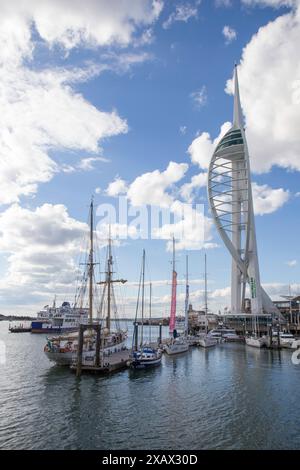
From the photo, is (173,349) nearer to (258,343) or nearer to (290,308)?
(258,343)

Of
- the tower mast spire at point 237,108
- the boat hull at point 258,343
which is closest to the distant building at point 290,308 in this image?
the boat hull at point 258,343

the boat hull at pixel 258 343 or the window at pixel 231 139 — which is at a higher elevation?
the window at pixel 231 139

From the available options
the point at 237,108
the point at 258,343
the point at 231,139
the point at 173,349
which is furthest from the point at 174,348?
the point at 237,108

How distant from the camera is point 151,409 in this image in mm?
25344

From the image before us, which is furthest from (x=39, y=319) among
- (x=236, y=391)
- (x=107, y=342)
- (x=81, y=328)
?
(x=236, y=391)

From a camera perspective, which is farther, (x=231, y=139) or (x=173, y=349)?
(x=231, y=139)

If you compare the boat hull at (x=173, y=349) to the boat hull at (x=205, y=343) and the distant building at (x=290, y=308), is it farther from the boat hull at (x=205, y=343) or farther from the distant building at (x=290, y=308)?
the distant building at (x=290, y=308)

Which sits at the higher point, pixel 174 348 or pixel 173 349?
pixel 174 348

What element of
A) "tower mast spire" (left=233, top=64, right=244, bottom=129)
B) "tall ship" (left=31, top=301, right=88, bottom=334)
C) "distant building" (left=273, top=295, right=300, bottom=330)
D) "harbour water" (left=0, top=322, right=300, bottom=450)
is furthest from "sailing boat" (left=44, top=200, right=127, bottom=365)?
"tower mast spire" (left=233, top=64, right=244, bottom=129)

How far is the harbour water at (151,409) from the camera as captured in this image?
19344mm

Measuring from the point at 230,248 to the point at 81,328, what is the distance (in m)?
88.1

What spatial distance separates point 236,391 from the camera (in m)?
31.5

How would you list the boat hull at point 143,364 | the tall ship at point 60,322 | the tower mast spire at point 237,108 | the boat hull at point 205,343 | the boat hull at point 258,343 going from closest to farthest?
the boat hull at point 143,364 < the boat hull at point 258,343 < the boat hull at point 205,343 < the tall ship at point 60,322 < the tower mast spire at point 237,108

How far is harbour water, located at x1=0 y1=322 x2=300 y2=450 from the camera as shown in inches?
762
